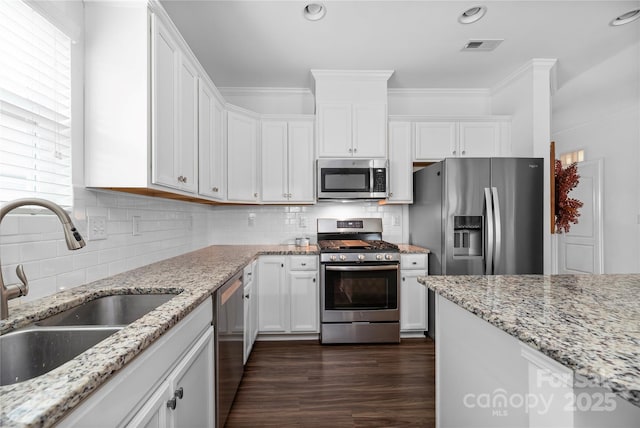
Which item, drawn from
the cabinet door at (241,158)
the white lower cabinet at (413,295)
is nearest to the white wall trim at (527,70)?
the white lower cabinet at (413,295)

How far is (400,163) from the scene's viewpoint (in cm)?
324

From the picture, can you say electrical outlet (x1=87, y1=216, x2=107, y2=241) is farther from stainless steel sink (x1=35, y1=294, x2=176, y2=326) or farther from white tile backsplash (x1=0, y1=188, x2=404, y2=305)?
stainless steel sink (x1=35, y1=294, x2=176, y2=326)

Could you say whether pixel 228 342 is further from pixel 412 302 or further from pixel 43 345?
pixel 412 302

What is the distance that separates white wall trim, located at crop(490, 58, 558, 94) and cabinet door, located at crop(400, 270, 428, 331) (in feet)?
7.58

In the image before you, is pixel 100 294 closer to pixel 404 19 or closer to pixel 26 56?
pixel 26 56

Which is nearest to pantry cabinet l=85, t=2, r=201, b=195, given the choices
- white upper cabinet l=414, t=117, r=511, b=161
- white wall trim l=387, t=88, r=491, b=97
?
white upper cabinet l=414, t=117, r=511, b=161

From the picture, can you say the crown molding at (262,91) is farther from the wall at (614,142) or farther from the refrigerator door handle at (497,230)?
the wall at (614,142)

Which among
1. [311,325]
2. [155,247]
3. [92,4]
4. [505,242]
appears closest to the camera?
[92,4]

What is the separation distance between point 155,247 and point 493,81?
151 inches

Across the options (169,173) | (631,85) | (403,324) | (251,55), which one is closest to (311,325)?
(403,324)

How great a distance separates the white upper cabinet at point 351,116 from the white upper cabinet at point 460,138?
1.56ft

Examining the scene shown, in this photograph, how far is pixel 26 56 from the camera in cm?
121

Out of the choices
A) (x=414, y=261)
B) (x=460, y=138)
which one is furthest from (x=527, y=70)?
(x=414, y=261)

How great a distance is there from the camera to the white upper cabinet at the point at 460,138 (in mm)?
3250
